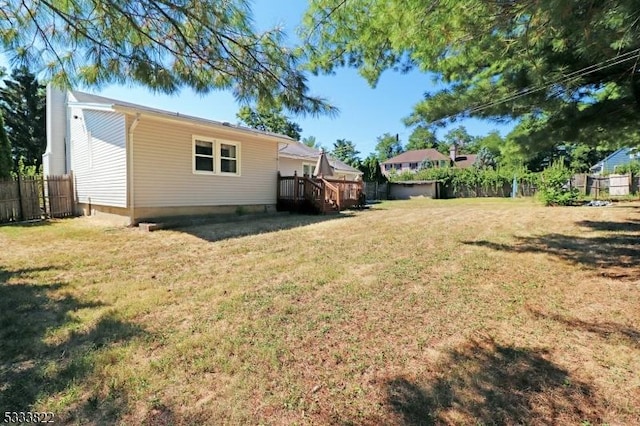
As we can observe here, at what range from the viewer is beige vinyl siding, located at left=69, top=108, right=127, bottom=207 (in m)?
8.79

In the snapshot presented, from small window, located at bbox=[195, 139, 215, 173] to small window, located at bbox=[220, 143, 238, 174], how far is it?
1.19 feet

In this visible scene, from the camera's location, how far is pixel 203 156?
32.7 ft

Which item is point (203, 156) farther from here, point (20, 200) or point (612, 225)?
point (612, 225)

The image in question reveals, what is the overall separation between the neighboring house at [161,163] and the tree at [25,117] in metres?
21.7

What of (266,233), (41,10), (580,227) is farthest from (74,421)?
(580,227)

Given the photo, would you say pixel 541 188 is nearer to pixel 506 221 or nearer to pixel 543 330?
pixel 506 221

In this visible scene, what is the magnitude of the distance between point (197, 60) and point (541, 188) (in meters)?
15.9

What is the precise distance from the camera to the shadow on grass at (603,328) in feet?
9.62

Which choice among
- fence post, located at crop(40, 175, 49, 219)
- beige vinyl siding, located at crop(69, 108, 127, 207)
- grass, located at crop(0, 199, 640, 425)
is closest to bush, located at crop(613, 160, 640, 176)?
grass, located at crop(0, 199, 640, 425)

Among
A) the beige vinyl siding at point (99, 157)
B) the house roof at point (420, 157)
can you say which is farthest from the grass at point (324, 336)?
the house roof at point (420, 157)

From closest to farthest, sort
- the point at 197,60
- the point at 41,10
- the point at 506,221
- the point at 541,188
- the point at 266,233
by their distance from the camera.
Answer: the point at 41,10 → the point at 197,60 → the point at 266,233 → the point at 506,221 → the point at 541,188

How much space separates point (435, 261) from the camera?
526 cm

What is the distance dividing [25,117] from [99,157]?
26438 millimetres

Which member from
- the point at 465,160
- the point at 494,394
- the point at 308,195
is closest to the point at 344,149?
the point at 465,160
